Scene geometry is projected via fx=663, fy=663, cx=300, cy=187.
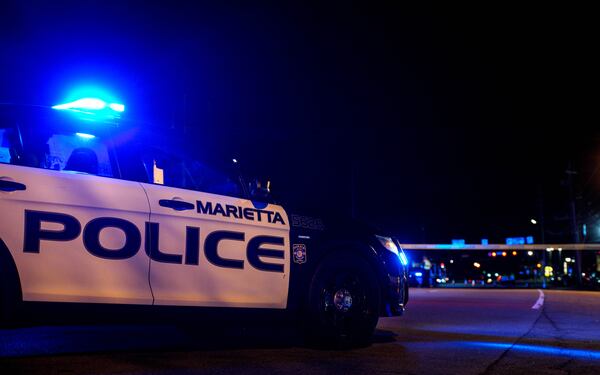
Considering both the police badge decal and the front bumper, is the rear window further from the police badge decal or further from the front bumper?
the front bumper

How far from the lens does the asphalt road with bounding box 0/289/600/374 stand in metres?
5.03

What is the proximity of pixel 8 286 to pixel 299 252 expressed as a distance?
8.18 feet

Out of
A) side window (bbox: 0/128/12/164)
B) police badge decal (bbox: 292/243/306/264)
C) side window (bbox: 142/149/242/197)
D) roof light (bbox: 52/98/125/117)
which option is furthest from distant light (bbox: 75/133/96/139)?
police badge decal (bbox: 292/243/306/264)

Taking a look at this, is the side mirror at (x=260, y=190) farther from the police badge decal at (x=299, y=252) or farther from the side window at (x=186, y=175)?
the police badge decal at (x=299, y=252)

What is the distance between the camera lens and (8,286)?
4535 mm

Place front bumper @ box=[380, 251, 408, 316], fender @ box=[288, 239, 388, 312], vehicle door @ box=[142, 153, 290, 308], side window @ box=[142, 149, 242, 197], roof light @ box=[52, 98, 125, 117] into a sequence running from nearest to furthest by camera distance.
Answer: vehicle door @ box=[142, 153, 290, 308] → side window @ box=[142, 149, 242, 197] → roof light @ box=[52, 98, 125, 117] → fender @ box=[288, 239, 388, 312] → front bumper @ box=[380, 251, 408, 316]

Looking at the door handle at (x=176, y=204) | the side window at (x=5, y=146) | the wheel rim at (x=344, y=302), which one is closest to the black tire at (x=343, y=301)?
the wheel rim at (x=344, y=302)

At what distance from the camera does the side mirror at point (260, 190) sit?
5.81 metres

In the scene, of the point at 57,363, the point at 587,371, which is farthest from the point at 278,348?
the point at 587,371

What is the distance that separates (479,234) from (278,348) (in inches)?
3136

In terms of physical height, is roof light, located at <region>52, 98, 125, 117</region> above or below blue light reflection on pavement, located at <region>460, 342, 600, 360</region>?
above

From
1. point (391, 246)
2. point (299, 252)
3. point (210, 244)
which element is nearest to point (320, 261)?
point (299, 252)

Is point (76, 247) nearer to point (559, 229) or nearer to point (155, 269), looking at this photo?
point (155, 269)

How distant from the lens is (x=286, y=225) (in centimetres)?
601
